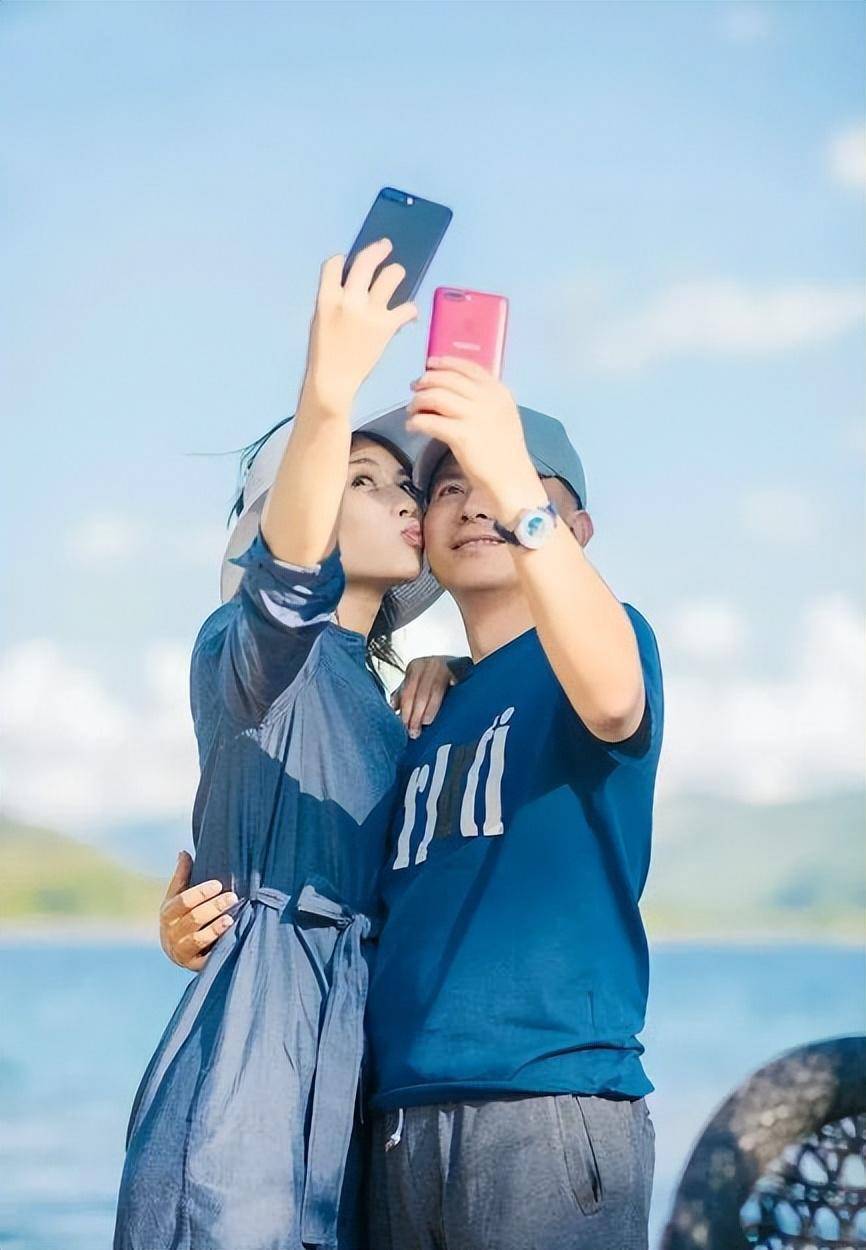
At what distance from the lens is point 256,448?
3.77ft

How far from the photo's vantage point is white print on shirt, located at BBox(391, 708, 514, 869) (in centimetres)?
92

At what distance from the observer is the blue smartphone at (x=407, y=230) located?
89 cm

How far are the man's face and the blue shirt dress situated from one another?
0.09 metres

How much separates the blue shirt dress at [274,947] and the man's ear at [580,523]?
19 centimetres

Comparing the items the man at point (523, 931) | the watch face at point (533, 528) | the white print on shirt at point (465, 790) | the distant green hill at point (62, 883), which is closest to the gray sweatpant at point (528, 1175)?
→ the man at point (523, 931)

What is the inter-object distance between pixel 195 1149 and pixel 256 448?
528 mm

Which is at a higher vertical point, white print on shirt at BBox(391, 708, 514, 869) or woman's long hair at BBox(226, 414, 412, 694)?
woman's long hair at BBox(226, 414, 412, 694)

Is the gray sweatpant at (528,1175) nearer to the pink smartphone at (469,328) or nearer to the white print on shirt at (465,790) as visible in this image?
the white print on shirt at (465,790)

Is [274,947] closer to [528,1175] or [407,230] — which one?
[528,1175]

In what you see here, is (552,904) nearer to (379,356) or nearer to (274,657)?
(274,657)

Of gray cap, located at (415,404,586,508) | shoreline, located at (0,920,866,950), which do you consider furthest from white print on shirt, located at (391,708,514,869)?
shoreline, located at (0,920,866,950)

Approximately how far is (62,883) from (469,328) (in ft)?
4.48

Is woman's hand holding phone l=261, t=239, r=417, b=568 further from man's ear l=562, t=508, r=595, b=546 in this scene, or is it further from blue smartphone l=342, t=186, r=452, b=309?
man's ear l=562, t=508, r=595, b=546

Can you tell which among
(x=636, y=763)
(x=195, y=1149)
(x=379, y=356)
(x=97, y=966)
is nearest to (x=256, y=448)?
(x=379, y=356)
